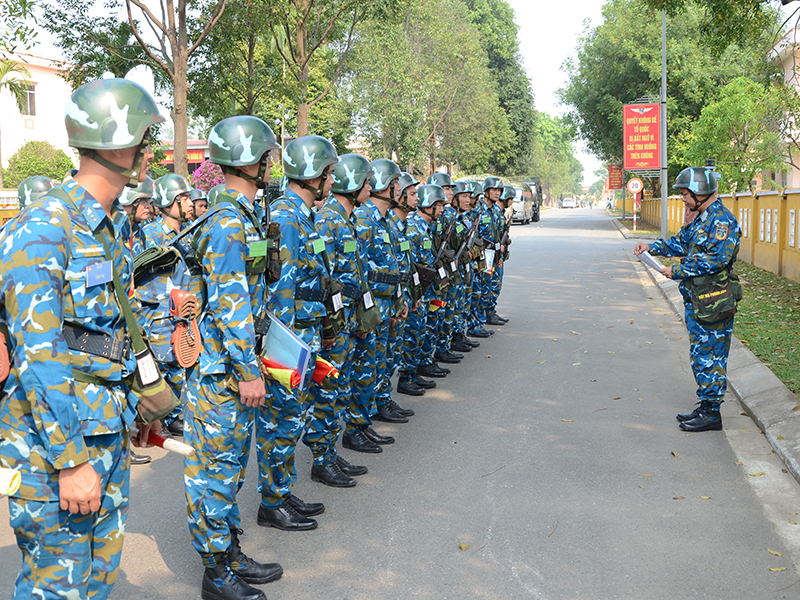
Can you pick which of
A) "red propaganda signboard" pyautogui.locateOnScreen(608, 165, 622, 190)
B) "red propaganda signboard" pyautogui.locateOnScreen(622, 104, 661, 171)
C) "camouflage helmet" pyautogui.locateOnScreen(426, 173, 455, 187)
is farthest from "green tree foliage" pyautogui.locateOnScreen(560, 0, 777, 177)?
"camouflage helmet" pyautogui.locateOnScreen(426, 173, 455, 187)

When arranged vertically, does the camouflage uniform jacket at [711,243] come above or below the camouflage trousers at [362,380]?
above

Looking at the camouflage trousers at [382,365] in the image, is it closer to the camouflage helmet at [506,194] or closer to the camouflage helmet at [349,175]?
the camouflage helmet at [349,175]

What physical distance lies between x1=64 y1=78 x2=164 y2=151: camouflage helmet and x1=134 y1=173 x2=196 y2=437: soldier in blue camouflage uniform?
621mm

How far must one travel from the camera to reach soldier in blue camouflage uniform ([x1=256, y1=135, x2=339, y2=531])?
436 cm

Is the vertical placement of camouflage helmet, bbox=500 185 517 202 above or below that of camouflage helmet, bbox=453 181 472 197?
below

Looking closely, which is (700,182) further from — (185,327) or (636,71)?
(636,71)

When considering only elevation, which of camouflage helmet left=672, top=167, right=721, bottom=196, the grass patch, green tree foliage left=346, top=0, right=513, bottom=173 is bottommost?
the grass patch

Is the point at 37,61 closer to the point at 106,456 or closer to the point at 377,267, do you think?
the point at 377,267

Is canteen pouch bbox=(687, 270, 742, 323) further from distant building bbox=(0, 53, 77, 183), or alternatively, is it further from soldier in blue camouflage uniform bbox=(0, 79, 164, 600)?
distant building bbox=(0, 53, 77, 183)

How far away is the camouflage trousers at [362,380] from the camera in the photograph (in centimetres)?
584

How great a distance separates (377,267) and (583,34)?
3808 cm

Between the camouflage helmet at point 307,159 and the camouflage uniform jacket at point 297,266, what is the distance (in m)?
0.14

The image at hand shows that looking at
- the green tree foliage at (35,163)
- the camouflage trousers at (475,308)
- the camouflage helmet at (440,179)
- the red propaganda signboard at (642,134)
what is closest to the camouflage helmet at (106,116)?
the camouflage helmet at (440,179)

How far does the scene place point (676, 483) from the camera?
5.24 m
